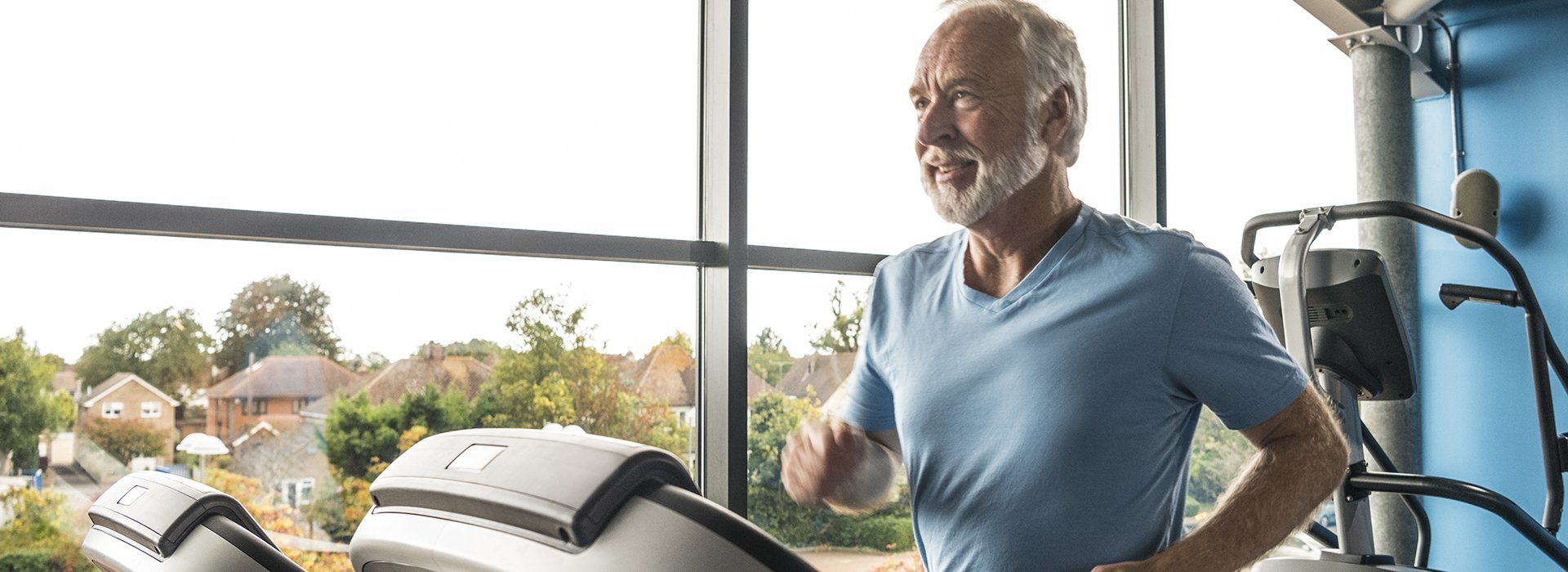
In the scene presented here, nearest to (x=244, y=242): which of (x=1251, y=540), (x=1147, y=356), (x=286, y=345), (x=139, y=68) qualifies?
(x=286, y=345)

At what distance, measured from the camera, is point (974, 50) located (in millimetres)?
1359

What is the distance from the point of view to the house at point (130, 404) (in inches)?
75.0

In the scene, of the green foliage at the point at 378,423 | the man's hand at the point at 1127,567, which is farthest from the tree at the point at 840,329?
the man's hand at the point at 1127,567

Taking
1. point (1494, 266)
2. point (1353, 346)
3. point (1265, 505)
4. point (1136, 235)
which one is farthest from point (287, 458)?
point (1494, 266)

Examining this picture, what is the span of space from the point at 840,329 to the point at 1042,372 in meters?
1.54

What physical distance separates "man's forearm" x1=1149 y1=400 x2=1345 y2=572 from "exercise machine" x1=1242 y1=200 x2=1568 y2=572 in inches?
42.4

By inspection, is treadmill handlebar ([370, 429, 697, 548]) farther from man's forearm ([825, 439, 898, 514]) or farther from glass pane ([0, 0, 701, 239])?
glass pane ([0, 0, 701, 239])

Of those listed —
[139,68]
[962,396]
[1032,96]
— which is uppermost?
[139,68]

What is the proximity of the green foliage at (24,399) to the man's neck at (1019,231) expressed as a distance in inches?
60.6

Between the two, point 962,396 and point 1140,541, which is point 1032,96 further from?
point 1140,541

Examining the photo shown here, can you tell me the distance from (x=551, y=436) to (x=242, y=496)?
Result: 173 centimetres

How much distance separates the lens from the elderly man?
3.85 ft

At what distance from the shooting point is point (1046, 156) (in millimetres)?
1370

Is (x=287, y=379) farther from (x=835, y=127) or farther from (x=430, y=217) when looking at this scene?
(x=835, y=127)
